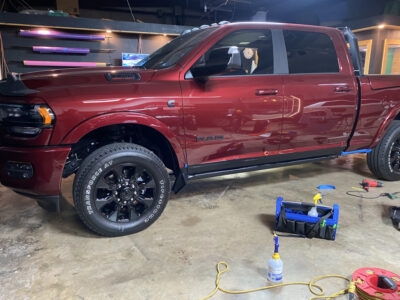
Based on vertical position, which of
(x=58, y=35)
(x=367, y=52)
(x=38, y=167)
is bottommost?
(x=38, y=167)

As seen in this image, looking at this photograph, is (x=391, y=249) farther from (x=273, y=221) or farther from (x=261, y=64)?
(x=261, y=64)

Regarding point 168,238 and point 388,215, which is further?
point 388,215

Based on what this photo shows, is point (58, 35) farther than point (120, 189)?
Yes

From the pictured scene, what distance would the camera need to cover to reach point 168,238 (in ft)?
7.47

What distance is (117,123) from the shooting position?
2102 mm

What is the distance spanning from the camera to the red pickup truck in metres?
1.99

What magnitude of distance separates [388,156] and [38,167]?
3645mm

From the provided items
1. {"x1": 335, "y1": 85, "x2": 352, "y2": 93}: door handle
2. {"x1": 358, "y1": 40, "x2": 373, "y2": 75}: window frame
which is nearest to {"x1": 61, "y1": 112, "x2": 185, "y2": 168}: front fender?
{"x1": 335, "y1": 85, "x2": 352, "y2": 93}: door handle

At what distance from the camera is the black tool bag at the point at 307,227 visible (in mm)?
2205

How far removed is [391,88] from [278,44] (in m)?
1.48

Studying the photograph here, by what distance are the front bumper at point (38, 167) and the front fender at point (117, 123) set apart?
0.34 feet

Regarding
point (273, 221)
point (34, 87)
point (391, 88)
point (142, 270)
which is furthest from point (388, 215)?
point (34, 87)

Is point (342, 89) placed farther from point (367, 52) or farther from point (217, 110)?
point (367, 52)

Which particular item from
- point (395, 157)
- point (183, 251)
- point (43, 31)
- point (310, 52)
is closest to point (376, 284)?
point (183, 251)
